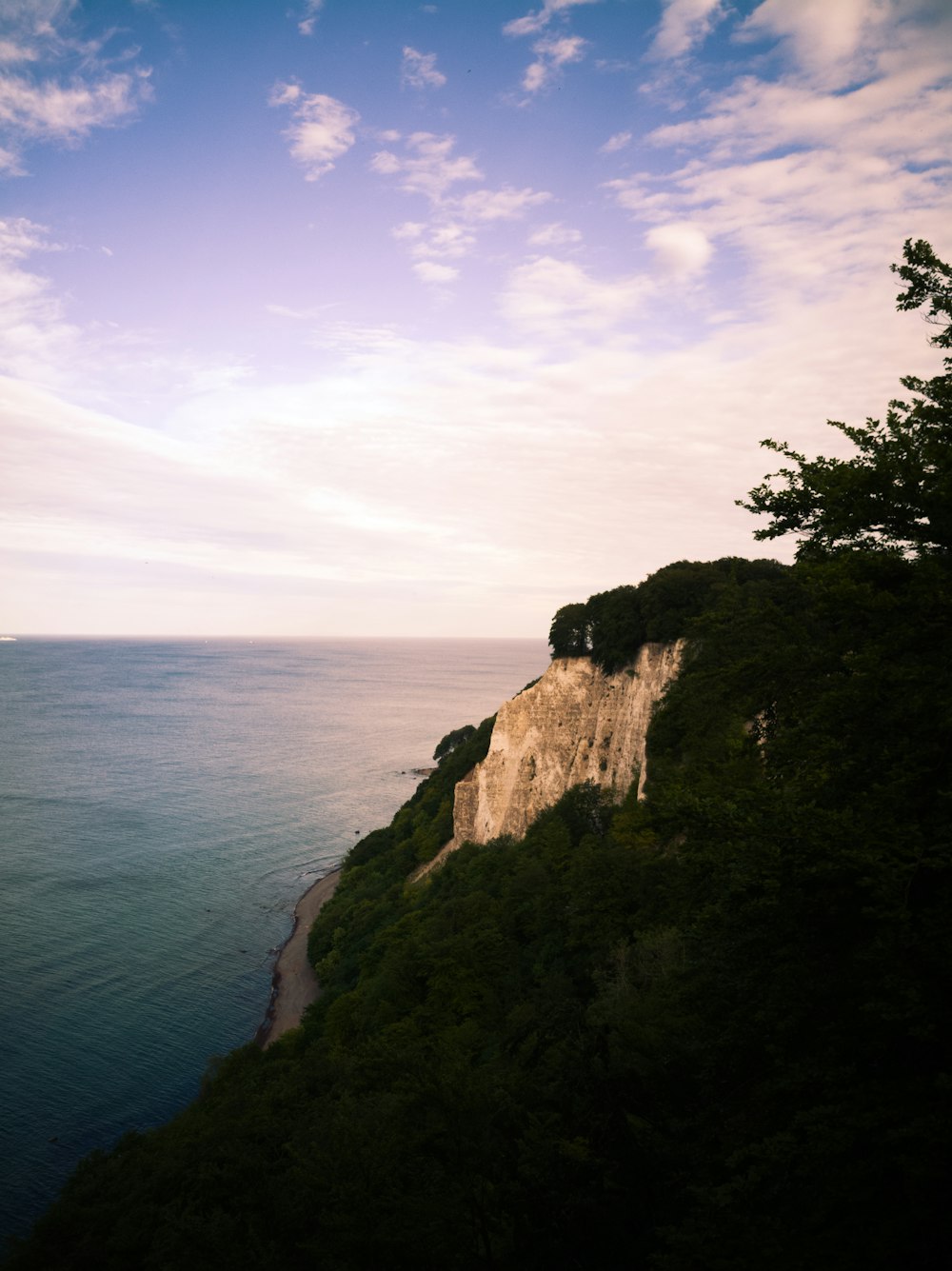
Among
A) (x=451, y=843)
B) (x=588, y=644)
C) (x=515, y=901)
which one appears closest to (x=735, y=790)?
(x=515, y=901)

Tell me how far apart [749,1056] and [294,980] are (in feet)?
139

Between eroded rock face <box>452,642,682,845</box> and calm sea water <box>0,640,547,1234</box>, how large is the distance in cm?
1793

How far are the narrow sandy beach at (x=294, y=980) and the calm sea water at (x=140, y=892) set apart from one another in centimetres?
84

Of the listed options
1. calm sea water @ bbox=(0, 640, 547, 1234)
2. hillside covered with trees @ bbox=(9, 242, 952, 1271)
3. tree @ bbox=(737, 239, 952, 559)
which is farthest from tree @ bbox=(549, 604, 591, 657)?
tree @ bbox=(737, 239, 952, 559)

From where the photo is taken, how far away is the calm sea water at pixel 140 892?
110ft

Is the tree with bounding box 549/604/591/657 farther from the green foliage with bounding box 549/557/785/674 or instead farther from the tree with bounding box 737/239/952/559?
the tree with bounding box 737/239/952/559

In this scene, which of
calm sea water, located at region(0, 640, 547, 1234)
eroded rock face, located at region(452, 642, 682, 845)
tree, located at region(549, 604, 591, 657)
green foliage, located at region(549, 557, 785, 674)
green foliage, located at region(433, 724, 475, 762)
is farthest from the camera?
green foliage, located at region(433, 724, 475, 762)

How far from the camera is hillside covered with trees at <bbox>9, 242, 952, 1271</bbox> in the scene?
6.91 meters

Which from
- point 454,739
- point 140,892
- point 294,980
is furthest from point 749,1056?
point 454,739

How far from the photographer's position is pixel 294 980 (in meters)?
44.9

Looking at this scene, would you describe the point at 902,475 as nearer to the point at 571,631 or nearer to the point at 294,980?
the point at 571,631

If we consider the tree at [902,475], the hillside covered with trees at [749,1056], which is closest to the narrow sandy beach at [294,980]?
the hillside covered with trees at [749,1056]

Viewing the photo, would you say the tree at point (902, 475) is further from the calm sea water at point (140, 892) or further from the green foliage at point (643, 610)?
the calm sea water at point (140, 892)

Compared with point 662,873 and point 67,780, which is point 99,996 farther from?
point 67,780
